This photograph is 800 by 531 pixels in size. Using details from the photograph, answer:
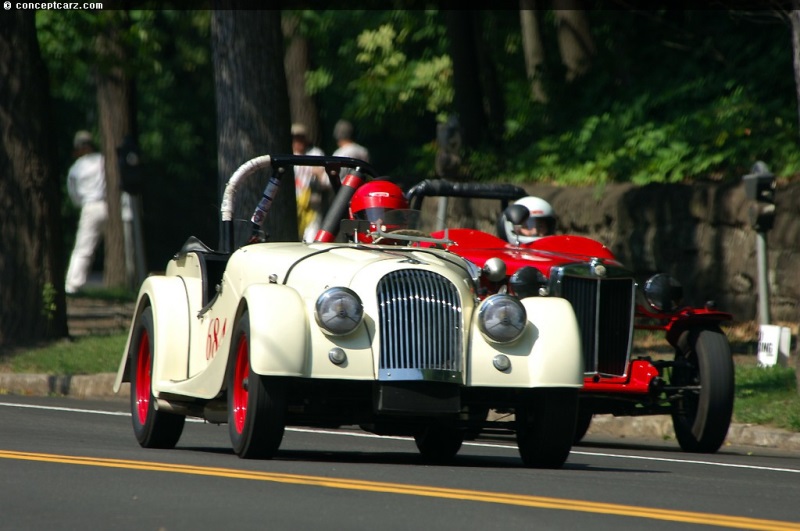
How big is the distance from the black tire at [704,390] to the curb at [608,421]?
95 cm

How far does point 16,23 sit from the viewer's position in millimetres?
17766

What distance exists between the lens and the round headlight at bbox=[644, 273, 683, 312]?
11.8 metres

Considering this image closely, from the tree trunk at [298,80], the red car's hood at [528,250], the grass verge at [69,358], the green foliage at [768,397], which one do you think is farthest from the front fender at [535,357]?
the tree trunk at [298,80]

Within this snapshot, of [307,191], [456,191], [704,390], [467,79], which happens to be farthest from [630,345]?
[467,79]

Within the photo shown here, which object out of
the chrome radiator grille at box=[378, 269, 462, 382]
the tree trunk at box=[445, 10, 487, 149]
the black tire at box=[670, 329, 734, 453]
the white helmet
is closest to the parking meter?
the white helmet

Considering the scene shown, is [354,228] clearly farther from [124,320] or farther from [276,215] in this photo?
[124,320]

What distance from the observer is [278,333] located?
28.5 feet

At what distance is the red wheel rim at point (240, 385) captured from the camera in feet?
29.6

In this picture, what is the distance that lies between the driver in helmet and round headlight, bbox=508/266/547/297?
948mm

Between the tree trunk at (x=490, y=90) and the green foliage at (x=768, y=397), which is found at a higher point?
the tree trunk at (x=490, y=90)

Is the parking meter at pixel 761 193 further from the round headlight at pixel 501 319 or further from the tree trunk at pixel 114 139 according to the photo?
the tree trunk at pixel 114 139

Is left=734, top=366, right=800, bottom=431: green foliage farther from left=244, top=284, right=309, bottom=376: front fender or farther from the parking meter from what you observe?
left=244, top=284, right=309, bottom=376: front fender

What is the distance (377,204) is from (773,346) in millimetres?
6055

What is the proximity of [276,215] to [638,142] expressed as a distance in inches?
306
